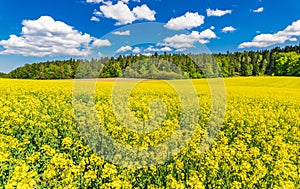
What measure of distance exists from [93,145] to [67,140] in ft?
5.33

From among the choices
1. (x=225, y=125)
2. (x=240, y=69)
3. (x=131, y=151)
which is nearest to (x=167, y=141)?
(x=131, y=151)

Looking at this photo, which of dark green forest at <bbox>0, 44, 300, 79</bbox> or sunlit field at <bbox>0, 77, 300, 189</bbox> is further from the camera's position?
dark green forest at <bbox>0, 44, 300, 79</bbox>

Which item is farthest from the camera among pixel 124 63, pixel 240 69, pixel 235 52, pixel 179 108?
pixel 235 52

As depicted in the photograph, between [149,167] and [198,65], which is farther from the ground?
[198,65]

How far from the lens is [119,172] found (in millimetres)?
5363

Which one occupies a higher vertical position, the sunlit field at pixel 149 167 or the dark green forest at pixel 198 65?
the dark green forest at pixel 198 65

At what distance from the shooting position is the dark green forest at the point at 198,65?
75625mm

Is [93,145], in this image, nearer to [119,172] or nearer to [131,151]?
[131,151]

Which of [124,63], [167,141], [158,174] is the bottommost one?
[158,174]

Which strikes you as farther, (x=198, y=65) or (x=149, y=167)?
(x=198, y=65)

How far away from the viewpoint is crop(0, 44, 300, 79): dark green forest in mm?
75625

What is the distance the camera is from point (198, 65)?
87.8 meters

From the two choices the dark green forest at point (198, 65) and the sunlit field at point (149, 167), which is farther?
the dark green forest at point (198, 65)

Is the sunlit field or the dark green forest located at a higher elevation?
the dark green forest
